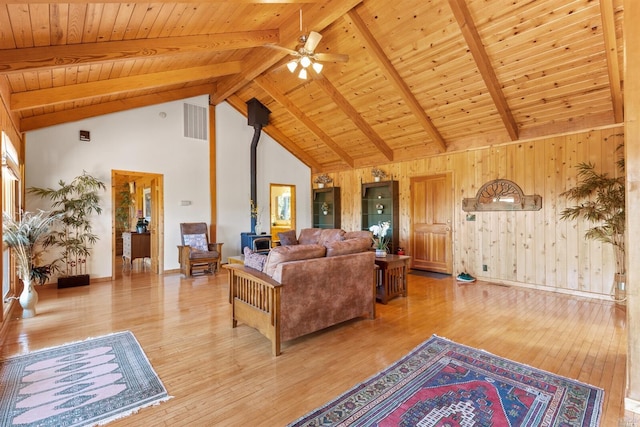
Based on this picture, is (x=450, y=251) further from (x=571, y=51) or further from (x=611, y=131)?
(x=571, y=51)

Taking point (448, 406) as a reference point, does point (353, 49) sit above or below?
above

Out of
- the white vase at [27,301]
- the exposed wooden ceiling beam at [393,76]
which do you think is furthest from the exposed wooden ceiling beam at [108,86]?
the exposed wooden ceiling beam at [393,76]

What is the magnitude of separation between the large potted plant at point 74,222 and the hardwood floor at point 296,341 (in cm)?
59

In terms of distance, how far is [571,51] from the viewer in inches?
148

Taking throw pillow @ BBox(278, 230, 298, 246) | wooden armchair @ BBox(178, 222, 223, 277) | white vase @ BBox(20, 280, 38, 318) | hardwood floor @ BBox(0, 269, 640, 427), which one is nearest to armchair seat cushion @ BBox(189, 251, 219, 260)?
wooden armchair @ BBox(178, 222, 223, 277)

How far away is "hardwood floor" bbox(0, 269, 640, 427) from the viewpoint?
205 cm

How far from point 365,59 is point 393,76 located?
0.53 m

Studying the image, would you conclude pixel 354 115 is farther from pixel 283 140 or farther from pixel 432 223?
pixel 432 223

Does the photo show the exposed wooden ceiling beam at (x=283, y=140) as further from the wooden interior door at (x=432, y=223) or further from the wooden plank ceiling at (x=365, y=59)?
the wooden interior door at (x=432, y=223)

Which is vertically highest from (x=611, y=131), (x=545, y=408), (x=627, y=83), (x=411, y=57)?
(x=411, y=57)

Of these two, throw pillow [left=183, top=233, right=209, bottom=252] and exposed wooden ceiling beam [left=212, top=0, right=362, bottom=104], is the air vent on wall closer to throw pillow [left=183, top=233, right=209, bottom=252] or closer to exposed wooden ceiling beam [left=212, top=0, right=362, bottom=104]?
exposed wooden ceiling beam [left=212, top=0, right=362, bottom=104]

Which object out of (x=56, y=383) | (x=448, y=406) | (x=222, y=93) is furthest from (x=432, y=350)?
(x=222, y=93)

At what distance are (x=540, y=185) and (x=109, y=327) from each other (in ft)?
21.0

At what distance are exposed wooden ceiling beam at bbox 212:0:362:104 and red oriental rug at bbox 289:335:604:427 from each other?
392 centimetres
